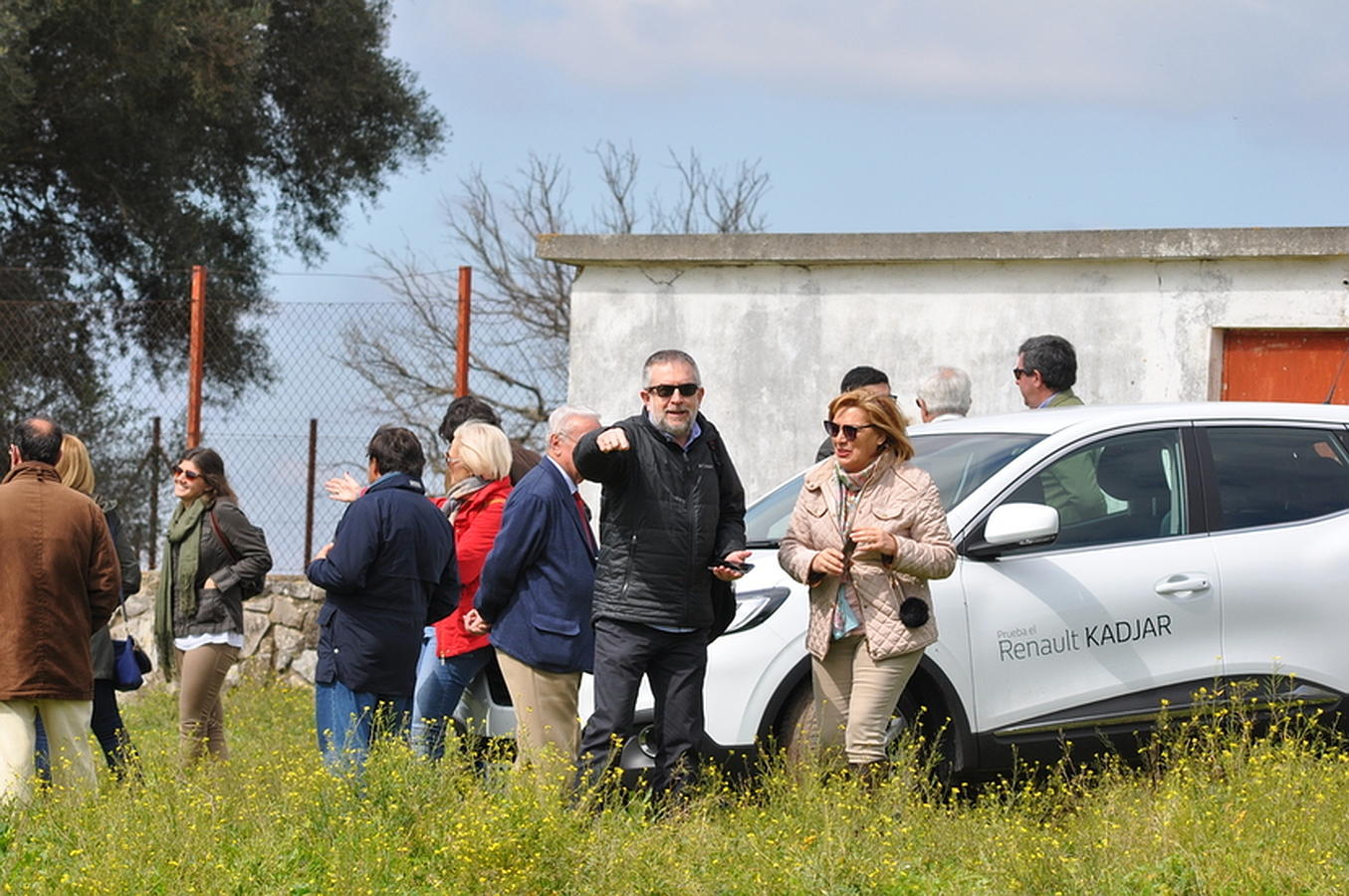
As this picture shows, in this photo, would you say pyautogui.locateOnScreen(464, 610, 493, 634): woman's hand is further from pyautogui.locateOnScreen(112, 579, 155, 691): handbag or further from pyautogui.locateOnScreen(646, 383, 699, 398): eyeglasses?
pyautogui.locateOnScreen(112, 579, 155, 691): handbag

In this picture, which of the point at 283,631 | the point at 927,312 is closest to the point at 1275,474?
Result: the point at 927,312

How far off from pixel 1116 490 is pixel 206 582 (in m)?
4.24

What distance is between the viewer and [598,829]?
5.58 m

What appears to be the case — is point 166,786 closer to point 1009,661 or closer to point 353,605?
point 353,605

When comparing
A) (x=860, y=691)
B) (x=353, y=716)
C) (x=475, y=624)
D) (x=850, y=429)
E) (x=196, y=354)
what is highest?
(x=196, y=354)

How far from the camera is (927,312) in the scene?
11.2 meters

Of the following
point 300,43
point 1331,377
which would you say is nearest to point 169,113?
point 300,43

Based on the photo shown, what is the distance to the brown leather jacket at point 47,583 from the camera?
6.76 metres

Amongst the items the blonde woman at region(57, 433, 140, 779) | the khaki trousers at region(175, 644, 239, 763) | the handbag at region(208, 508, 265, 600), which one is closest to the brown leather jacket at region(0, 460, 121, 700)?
the blonde woman at region(57, 433, 140, 779)

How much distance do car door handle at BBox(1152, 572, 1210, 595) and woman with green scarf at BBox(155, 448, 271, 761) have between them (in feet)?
13.8

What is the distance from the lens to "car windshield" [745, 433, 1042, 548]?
278 inches

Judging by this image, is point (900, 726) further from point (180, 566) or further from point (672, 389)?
point (180, 566)

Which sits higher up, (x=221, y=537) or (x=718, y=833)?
(x=221, y=537)

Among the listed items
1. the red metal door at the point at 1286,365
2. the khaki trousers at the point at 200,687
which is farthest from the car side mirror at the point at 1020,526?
the red metal door at the point at 1286,365
